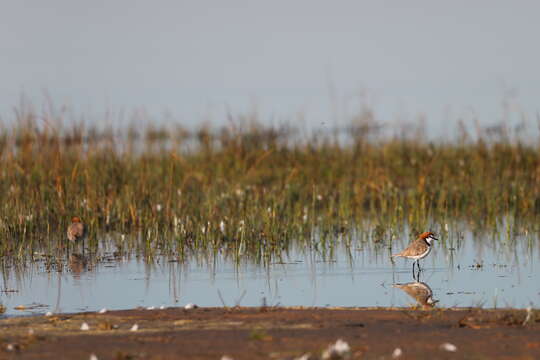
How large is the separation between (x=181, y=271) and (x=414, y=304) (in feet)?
10.5

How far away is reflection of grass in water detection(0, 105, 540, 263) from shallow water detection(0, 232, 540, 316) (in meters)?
0.60

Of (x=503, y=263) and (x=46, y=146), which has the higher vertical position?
(x=46, y=146)

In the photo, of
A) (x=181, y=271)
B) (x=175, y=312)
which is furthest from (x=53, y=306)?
(x=181, y=271)

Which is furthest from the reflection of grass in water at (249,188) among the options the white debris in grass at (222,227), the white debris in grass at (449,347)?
the white debris in grass at (449,347)

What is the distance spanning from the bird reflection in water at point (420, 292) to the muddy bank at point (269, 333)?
80 centimetres

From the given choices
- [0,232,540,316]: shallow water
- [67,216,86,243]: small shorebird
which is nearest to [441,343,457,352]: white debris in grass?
[0,232,540,316]: shallow water

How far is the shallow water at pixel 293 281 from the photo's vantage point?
897cm

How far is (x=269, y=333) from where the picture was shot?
6.94 m

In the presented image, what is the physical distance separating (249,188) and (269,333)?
33.0 feet

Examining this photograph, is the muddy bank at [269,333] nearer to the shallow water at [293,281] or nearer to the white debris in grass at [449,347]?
Answer: the white debris in grass at [449,347]

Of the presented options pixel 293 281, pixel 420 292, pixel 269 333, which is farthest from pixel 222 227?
pixel 269 333

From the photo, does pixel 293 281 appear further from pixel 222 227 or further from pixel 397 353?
pixel 397 353

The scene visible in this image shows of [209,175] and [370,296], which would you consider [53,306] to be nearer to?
[370,296]

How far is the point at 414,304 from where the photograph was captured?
8602 mm
